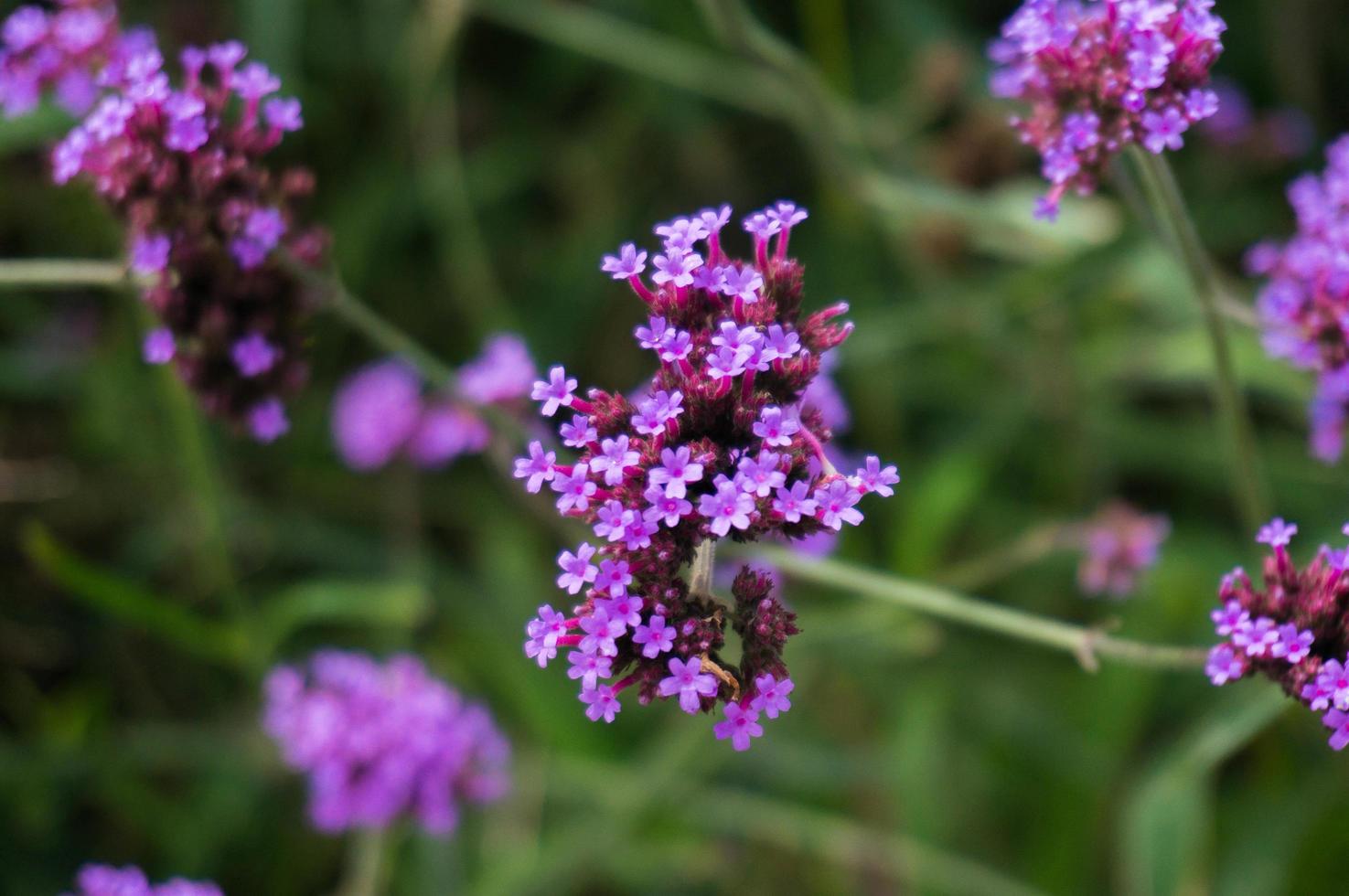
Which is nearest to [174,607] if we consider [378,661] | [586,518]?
[378,661]

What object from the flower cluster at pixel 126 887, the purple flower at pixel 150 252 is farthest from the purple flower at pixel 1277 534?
the flower cluster at pixel 126 887

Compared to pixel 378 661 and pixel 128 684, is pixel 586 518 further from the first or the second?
pixel 128 684

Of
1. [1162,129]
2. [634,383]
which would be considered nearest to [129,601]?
[634,383]

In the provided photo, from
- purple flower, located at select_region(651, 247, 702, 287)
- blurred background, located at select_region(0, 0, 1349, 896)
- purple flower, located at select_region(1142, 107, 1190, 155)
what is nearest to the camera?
purple flower, located at select_region(651, 247, 702, 287)

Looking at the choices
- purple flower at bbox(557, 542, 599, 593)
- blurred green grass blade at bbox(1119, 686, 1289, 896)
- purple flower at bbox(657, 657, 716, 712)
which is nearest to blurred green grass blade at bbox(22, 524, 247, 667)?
purple flower at bbox(557, 542, 599, 593)

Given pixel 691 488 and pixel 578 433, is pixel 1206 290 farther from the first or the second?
pixel 578 433

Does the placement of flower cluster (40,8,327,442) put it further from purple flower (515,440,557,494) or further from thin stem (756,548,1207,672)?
thin stem (756,548,1207,672)
